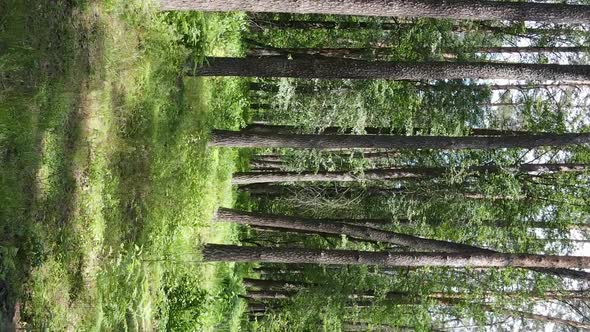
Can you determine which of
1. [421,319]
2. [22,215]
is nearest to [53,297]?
[22,215]

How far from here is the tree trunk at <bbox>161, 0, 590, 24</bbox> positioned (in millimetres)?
7961

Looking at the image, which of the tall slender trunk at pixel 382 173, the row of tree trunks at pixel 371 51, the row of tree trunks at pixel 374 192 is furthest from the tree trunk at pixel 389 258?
the row of tree trunks at pixel 371 51

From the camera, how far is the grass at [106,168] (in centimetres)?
745

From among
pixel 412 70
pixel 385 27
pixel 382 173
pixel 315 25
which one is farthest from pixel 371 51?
pixel 412 70

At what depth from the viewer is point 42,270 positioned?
25.8 feet

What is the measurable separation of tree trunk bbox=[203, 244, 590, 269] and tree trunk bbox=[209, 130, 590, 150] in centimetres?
193

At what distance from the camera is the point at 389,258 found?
11109mm

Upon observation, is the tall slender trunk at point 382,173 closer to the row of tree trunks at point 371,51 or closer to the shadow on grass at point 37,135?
the row of tree trunks at point 371,51

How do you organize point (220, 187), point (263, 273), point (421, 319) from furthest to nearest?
point (263, 273) < point (421, 319) < point (220, 187)

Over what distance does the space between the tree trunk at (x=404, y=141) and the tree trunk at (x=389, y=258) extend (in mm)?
1928

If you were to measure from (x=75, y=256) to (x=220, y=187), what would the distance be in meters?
5.60

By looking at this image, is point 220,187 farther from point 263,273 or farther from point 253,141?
point 263,273

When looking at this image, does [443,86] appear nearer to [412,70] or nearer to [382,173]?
[382,173]

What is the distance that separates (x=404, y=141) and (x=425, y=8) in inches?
123
